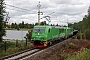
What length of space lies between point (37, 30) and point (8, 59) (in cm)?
1048

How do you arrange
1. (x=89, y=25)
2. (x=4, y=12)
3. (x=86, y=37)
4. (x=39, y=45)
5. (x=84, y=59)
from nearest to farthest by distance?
(x=84, y=59)
(x=39, y=45)
(x=4, y=12)
(x=86, y=37)
(x=89, y=25)

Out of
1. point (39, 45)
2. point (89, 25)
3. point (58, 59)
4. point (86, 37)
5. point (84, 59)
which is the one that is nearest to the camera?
point (84, 59)

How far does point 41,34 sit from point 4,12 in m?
9.31

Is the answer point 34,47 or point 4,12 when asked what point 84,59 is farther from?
point 4,12

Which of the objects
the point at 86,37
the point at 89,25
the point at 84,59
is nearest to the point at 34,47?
the point at 84,59

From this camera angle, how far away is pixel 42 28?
26203 millimetres

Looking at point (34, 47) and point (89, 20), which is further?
point (89, 20)

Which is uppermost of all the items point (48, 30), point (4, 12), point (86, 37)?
point (4, 12)

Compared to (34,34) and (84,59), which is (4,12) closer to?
(34,34)

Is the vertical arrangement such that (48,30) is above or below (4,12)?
below

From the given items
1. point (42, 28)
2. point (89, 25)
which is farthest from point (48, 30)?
point (89, 25)

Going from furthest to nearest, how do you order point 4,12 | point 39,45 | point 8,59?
point 4,12 → point 39,45 → point 8,59

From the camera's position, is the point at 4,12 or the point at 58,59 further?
the point at 4,12

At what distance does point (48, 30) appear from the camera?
2630cm
